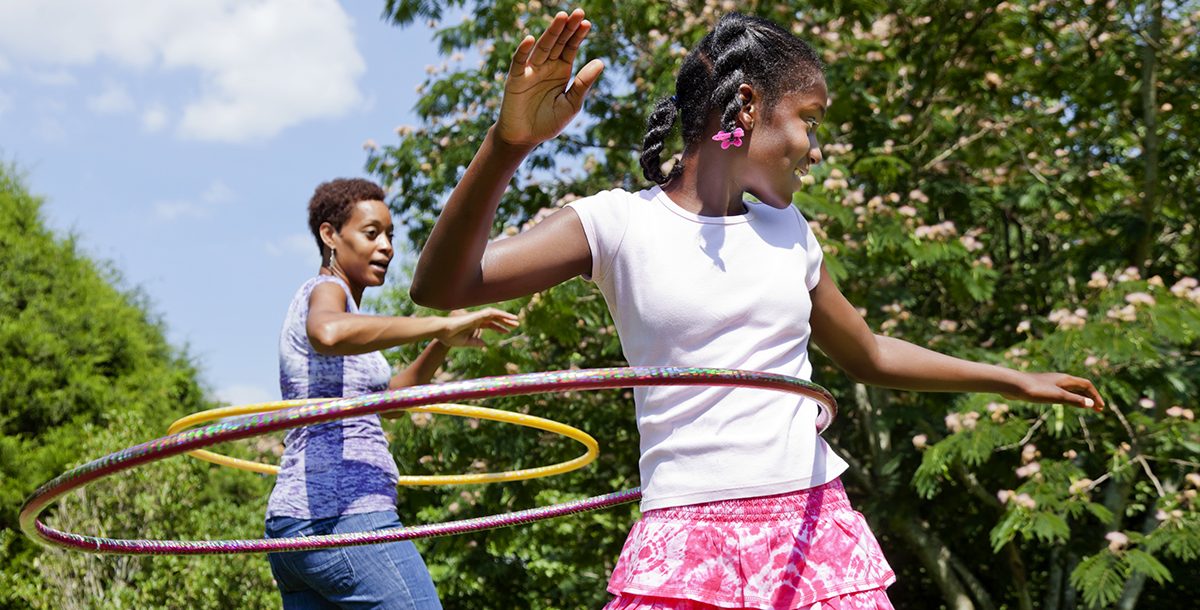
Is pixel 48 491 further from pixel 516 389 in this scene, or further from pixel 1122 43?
pixel 1122 43

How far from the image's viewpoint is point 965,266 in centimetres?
743

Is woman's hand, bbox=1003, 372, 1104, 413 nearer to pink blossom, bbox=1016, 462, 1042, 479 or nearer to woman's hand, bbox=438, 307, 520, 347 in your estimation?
woman's hand, bbox=438, 307, 520, 347

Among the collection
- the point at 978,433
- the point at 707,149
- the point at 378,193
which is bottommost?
the point at 978,433

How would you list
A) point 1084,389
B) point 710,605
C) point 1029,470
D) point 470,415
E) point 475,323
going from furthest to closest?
point 1029,470 < point 470,415 < point 475,323 < point 1084,389 < point 710,605

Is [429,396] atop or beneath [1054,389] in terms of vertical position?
atop

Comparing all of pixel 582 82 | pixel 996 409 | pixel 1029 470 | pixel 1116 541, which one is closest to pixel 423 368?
pixel 582 82

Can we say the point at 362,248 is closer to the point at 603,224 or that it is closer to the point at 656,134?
the point at 656,134

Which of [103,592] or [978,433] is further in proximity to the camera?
[103,592]

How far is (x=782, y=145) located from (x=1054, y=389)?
3.26 ft

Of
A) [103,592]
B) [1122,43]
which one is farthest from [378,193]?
[103,592]

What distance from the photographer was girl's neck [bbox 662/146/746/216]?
2.22m

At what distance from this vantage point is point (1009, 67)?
8688 mm

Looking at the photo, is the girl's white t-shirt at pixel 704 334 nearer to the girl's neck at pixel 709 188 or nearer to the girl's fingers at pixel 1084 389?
the girl's neck at pixel 709 188

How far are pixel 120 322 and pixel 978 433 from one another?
27.7 feet
